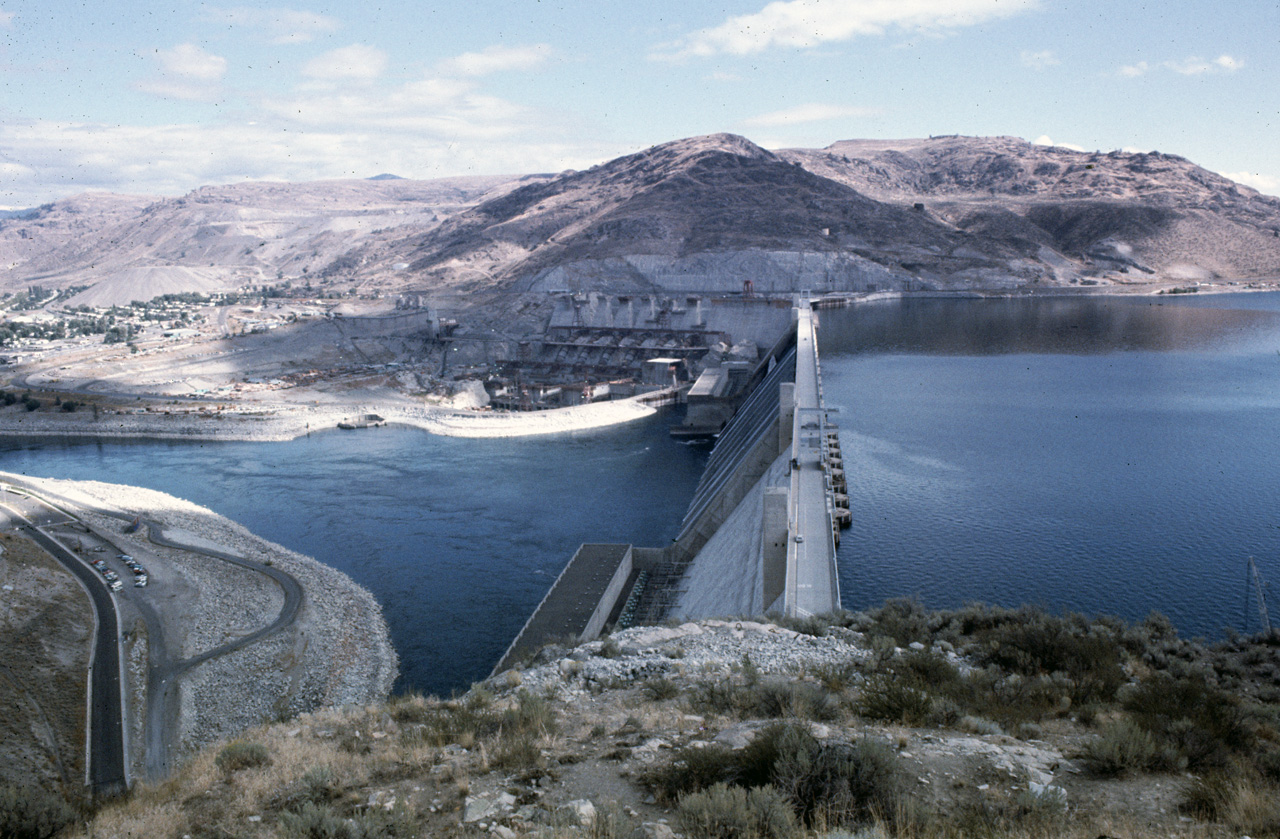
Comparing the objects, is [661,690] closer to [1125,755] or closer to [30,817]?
[1125,755]

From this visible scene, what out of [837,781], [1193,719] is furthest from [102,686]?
[1193,719]

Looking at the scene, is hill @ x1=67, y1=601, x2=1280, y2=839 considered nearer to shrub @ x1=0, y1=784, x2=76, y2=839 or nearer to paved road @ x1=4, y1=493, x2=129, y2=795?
shrub @ x1=0, y1=784, x2=76, y2=839

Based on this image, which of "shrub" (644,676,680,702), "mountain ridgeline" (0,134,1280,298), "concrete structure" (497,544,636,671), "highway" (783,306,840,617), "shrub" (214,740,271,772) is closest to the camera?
"shrub" (214,740,271,772)

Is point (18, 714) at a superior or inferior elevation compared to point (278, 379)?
inferior

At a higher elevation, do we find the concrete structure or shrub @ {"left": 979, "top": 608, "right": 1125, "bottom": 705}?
shrub @ {"left": 979, "top": 608, "right": 1125, "bottom": 705}

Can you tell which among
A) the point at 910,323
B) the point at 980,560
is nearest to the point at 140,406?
the point at 980,560

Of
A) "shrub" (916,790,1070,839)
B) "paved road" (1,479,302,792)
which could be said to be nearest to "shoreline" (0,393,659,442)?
"paved road" (1,479,302,792)

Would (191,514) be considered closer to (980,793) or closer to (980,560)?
(980,560)
